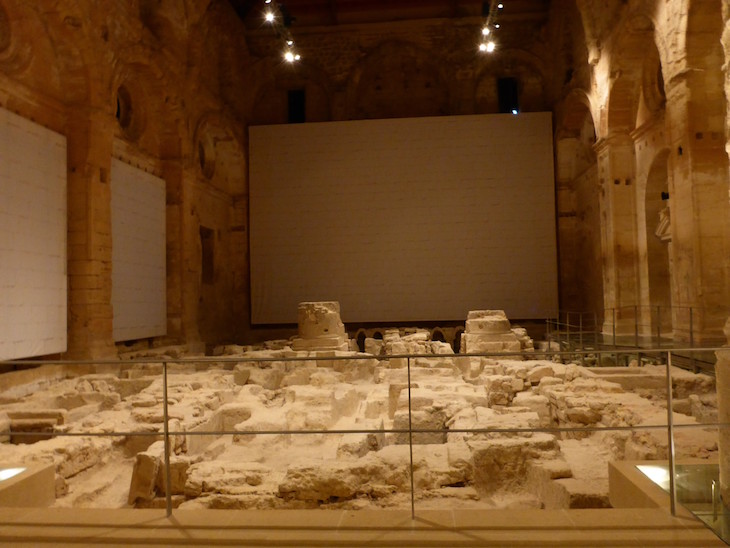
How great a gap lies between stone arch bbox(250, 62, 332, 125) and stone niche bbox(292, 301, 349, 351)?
10.3 m

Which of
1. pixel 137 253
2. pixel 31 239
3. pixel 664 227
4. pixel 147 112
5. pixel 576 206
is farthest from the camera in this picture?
pixel 576 206

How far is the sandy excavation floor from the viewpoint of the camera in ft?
17.1

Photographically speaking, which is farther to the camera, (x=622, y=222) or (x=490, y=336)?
(x=622, y=222)

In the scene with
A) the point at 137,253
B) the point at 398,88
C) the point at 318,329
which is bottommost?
the point at 318,329

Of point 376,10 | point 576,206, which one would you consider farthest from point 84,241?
point 576,206

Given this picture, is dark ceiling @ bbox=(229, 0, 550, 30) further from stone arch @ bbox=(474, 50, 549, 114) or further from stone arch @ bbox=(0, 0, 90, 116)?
stone arch @ bbox=(0, 0, 90, 116)

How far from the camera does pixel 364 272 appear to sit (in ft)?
66.9

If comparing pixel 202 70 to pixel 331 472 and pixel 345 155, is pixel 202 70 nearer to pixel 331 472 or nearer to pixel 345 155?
pixel 345 155

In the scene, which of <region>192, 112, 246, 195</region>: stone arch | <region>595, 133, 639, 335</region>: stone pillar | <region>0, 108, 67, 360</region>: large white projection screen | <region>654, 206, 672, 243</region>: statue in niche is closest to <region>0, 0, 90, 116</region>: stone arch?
<region>0, 108, 67, 360</region>: large white projection screen

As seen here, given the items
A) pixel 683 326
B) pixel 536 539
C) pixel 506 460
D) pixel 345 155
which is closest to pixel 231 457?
pixel 506 460

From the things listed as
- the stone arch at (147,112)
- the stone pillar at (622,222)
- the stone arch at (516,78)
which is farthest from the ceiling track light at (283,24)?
the stone pillar at (622,222)

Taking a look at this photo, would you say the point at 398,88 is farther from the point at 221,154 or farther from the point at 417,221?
the point at 221,154

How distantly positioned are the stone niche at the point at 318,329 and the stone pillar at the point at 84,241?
14.9 feet

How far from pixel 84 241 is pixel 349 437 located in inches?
310
